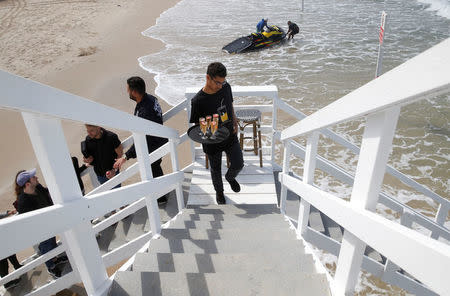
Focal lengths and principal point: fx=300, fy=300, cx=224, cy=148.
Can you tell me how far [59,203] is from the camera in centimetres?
118

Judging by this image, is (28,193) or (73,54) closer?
(28,193)

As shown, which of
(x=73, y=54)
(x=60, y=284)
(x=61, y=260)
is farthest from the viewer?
(x=73, y=54)

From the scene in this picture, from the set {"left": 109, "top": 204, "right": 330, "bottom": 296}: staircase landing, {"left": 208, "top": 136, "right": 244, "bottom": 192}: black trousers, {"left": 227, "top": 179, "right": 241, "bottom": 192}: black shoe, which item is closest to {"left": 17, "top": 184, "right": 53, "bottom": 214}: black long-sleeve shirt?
{"left": 109, "top": 204, "right": 330, "bottom": 296}: staircase landing

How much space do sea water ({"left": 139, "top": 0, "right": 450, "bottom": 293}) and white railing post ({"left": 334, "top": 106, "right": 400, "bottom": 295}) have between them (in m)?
4.10

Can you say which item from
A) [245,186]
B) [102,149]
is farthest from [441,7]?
[102,149]

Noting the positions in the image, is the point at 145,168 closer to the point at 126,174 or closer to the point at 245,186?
the point at 126,174

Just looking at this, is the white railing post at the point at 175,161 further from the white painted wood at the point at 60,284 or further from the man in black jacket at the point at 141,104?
the white painted wood at the point at 60,284

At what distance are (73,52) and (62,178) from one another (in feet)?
46.8

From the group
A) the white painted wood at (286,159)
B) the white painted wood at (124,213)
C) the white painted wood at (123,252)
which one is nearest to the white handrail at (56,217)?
the white painted wood at (123,252)

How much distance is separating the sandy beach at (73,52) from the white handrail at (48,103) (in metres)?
4.85

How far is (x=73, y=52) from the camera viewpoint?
524 inches

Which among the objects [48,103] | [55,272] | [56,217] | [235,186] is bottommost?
[55,272]

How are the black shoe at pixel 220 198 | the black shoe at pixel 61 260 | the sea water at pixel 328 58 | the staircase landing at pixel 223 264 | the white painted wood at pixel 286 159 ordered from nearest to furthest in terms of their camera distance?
the staircase landing at pixel 223 264, the white painted wood at pixel 286 159, the black shoe at pixel 61 260, the black shoe at pixel 220 198, the sea water at pixel 328 58

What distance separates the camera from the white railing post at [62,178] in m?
1.09
